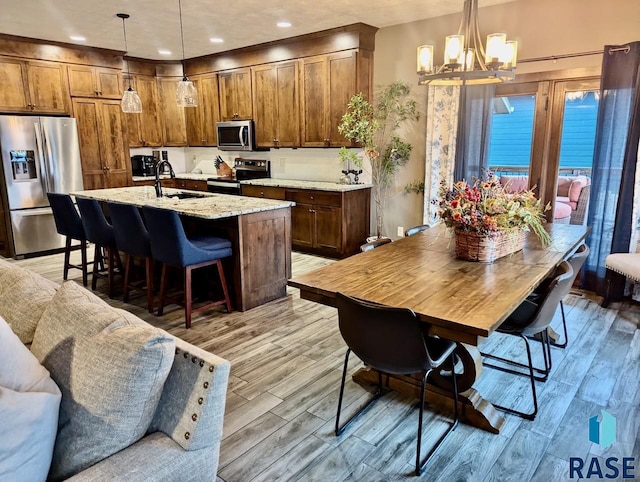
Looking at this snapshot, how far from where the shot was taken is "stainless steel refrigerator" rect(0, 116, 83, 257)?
5395mm

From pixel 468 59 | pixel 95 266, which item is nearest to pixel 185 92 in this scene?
→ pixel 95 266

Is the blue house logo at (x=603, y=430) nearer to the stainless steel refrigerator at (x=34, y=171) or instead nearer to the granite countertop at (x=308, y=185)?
the granite countertop at (x=308, y=185)

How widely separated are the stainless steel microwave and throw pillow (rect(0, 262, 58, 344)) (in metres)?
4.80

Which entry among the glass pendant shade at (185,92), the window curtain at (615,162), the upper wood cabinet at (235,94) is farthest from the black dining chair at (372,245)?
the upper wood cabinet at (235,94)

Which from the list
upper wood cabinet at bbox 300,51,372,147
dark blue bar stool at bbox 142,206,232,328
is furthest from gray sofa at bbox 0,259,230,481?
upper wood cabinet at bbox 300,51,372,147

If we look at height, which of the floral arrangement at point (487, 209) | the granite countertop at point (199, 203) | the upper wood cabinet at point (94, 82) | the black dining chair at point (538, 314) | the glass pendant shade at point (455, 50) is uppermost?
the upper wood cabinet at point (94, 82)

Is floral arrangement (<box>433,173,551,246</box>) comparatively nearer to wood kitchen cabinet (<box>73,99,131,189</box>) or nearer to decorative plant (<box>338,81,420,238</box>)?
decorative plant (<box>338,81,420,238</box>)

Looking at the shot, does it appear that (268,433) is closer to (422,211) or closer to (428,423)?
(428,423)

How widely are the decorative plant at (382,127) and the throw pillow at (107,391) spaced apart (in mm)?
4280

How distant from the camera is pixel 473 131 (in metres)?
4.61

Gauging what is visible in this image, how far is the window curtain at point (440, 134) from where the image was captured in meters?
4.70

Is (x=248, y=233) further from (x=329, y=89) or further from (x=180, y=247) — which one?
(x=329, y=89)

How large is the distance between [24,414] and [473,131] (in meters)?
4.51

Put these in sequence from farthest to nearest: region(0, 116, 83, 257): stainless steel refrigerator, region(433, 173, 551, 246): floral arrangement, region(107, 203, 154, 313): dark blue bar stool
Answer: region(0, 116, 83, 257): stainless steel refrigerator < region(107, 203, 154, 313): dark blue bar stool < region(433, 173, 551, 246): floral arrangement
